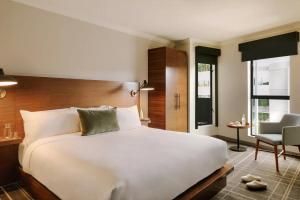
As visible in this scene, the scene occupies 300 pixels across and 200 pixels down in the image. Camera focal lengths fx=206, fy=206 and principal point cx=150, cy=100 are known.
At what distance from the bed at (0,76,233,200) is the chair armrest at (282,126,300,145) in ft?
3.68

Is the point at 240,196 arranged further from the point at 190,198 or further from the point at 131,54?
the point at 131,54

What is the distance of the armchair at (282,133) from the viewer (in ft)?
9.86

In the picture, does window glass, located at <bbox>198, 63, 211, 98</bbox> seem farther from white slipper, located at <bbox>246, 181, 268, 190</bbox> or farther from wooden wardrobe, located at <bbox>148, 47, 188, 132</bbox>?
white slipper, located at <bbox>246, 181, 268, 190</bbox>

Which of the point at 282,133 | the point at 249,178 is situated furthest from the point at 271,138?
the point at 249,178

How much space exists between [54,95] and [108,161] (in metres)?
1.77

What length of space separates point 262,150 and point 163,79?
2.44 metres

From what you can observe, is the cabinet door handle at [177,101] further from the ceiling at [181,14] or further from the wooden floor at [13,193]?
the wooden floor at [13,193]

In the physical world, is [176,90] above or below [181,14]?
below

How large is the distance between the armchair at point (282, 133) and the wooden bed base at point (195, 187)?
3.62ft

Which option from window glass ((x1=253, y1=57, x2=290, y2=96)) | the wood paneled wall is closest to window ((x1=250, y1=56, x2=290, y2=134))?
window glass ((x1=253, y1=57, x2=290, y2=96))

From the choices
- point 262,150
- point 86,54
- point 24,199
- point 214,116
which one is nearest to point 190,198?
point 24,199

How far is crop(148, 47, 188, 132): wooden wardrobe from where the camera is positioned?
4.20 metres

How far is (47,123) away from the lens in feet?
8.32

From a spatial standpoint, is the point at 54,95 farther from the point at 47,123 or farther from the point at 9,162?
the point at 9,162
